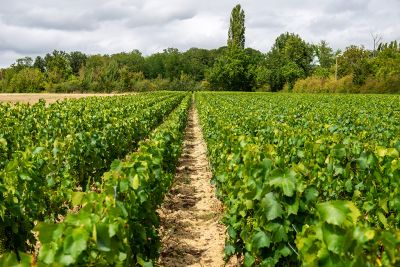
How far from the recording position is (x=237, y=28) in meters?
92.1

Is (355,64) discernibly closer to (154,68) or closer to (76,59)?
(154,68)

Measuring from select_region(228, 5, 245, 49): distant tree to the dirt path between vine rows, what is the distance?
84.1 meters

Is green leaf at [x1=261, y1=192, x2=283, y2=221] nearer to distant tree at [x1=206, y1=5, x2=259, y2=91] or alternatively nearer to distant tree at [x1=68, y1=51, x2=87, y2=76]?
distant tree at [x1=206, y1=5, x2=259, y2=91]

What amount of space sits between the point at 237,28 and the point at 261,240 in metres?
92.2

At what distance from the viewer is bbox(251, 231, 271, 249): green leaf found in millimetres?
3712

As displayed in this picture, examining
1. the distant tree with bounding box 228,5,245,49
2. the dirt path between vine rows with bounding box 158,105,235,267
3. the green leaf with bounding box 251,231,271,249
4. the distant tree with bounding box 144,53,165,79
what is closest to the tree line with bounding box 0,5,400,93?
the distant tree with bounding box 228,5,245,49

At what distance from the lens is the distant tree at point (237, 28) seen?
301 feet

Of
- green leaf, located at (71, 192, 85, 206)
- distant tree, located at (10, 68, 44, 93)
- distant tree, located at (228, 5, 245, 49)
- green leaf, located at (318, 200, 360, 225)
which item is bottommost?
green leaf, located at (71, 192, 85, 206)

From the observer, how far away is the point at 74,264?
96.6 inches

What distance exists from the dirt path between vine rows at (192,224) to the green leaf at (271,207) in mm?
2405

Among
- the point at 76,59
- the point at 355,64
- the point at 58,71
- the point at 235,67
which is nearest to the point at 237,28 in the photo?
the point at 235,67

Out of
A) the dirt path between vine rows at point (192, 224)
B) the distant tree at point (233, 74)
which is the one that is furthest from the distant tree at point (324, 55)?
the dirt path between vine rows at point (192, 224)

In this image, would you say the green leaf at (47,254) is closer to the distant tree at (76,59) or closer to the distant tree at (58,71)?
the distant tree at (58,71)

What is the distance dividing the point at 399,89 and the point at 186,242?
50.3m
